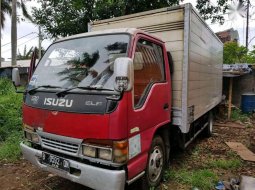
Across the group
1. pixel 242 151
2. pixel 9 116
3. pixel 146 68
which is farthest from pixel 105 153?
pixel 9 116

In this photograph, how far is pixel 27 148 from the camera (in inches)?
142

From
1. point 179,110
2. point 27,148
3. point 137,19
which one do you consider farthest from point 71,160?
point 137,19

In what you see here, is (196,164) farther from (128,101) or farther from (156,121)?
(128,101)

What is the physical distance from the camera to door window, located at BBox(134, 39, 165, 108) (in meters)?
3.35

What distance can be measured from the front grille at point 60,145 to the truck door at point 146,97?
620mm

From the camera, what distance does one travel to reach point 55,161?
326 centimetres

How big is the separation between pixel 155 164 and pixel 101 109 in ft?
4.58

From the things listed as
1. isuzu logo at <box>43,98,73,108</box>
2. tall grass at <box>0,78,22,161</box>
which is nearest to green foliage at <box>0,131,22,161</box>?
tall grass at <box>0,78,22,161</box>

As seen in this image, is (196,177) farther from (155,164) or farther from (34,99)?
(34,99)

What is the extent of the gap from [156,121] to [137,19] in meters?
1.94

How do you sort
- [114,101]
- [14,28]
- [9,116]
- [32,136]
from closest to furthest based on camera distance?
[114,101] → [32,136] → [9,116] → [14,28]

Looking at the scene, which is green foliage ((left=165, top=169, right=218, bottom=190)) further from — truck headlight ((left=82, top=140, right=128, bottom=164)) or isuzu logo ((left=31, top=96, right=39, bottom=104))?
isuzu logo ((left=31, top=96, right=39, bottom=104))

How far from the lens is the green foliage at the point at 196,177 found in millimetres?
4118

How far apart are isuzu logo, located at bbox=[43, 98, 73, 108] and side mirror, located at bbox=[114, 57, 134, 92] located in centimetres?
67
